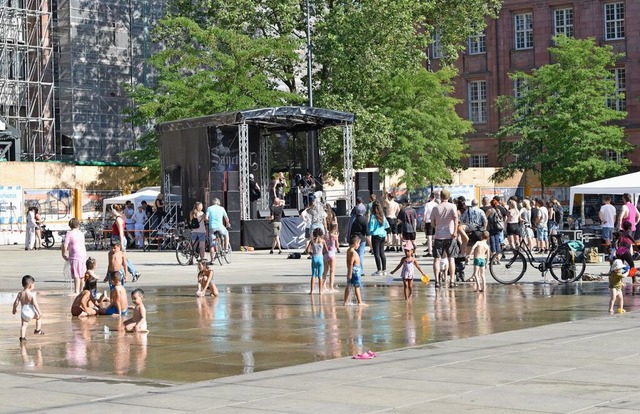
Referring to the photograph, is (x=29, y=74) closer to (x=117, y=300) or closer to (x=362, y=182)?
(x=362, y=182)

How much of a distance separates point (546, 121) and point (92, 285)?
155 feet

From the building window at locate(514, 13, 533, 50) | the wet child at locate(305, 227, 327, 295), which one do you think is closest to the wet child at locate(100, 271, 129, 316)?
the wet child at locate(305, 227, 327, 295)

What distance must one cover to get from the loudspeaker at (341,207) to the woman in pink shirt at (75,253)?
21.8 metres

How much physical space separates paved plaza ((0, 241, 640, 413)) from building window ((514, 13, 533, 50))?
54704 millimetres

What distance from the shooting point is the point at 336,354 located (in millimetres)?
13711

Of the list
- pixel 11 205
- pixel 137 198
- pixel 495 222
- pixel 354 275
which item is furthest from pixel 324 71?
pixel 354 275

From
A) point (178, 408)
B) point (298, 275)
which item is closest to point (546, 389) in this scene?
point (178, 408)

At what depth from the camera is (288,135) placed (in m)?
47.4

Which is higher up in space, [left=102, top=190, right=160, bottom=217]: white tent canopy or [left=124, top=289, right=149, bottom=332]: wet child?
[left=102, top=190, right=160, bottom=217]: white tent canopy

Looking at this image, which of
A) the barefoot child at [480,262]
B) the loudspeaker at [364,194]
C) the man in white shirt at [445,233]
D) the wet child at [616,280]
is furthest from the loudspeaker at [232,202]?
the wet child at [616,280]

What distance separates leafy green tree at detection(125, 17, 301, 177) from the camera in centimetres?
5156

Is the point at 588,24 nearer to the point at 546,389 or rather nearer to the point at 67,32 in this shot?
the point at 67,32

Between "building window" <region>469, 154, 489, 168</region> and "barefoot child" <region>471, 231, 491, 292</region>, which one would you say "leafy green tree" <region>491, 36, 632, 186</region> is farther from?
"barefoot child" <region>471, 231, 491, 292</region>

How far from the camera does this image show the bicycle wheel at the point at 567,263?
24.1 meters
